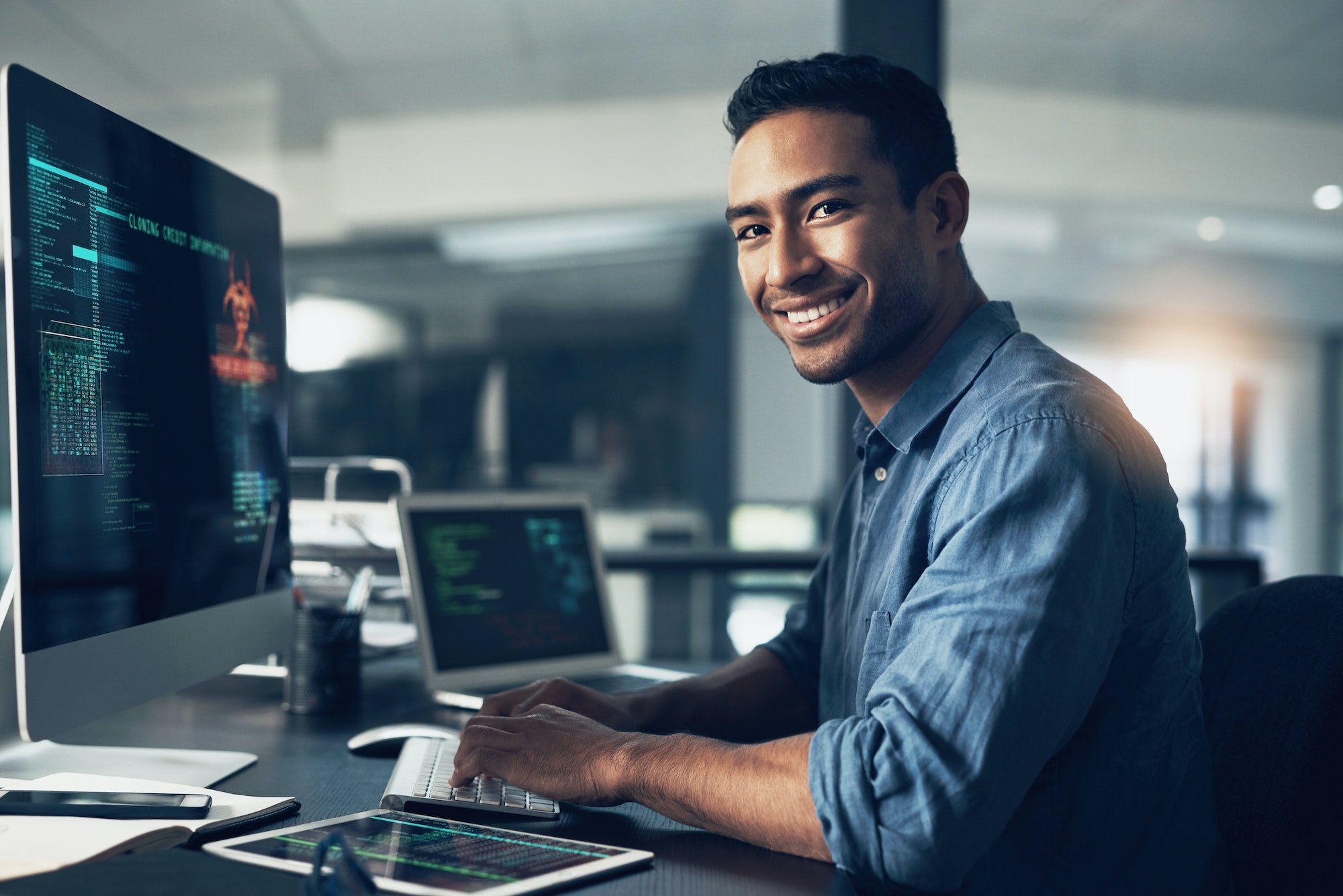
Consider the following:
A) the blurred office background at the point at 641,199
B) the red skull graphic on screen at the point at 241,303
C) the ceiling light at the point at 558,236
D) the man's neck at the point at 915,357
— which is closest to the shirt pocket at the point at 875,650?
the man's neck at the point at 915,357

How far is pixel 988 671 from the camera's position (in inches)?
25.5

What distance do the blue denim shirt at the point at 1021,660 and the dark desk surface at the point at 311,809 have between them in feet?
0.29

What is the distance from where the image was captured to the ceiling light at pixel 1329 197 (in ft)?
14.4

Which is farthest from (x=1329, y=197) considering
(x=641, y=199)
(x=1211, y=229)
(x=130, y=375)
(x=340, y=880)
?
(x=340, y=880)

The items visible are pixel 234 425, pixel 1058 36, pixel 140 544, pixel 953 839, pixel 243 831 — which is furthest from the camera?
pixel 1058 36

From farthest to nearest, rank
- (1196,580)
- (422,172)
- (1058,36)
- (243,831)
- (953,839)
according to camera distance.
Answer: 1. (422,172)
2. (1058,36)
3. (1196,580)
4. (243,831)
5. (953,839)

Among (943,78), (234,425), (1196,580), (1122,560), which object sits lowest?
(1196,580)

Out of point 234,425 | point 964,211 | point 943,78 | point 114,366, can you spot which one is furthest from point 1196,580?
point 114,366

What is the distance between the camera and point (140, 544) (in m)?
0.85

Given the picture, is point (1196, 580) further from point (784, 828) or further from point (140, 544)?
point (140, 544)

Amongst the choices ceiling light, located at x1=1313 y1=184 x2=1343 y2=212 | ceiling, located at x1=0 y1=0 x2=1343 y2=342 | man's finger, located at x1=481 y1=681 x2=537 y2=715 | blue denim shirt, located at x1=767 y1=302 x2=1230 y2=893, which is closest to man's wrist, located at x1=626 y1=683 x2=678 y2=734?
man's finger, located at x1=481 y1=681 x2=537 y2=715

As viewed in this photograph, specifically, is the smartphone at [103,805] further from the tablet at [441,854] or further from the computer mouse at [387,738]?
the computer mouse at [387,738]

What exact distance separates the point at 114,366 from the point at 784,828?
66cm

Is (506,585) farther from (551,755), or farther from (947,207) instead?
(947,207)
